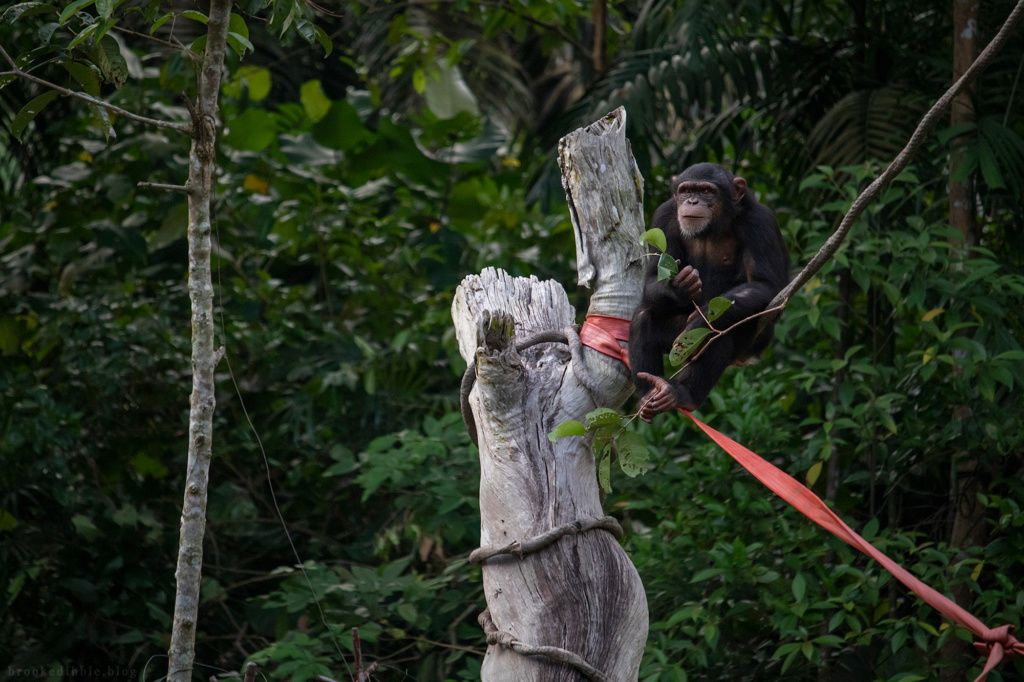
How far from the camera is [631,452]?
2346 mm

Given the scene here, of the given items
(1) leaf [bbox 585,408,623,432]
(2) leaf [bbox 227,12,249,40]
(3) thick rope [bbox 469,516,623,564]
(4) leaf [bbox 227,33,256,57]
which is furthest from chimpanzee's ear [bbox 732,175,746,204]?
(2) leaf [bbox 227,12,249,40]

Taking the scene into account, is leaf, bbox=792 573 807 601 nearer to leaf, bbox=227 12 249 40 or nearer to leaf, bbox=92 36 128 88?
leaf, bbox=227 12 249 40

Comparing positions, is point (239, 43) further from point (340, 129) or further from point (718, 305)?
point (340, 129)

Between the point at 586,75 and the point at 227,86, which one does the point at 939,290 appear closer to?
the point at 586,75

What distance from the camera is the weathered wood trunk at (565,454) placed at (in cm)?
229

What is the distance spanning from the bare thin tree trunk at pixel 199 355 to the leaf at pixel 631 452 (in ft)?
3.78

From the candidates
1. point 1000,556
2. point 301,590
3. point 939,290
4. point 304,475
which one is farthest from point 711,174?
point 304,475

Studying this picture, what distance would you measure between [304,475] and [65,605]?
150cm

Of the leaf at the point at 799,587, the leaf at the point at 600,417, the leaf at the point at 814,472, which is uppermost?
the leaf at the point at 600,417

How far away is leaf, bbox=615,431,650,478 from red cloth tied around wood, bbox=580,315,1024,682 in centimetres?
17

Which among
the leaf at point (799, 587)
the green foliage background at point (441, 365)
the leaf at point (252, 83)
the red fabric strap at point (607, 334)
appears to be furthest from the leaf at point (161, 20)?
the leaf at point (252, 83)

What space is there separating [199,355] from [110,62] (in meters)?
0.97

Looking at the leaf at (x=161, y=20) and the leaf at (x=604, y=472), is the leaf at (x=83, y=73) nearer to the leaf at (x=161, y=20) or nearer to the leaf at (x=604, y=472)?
the leaf at (x=161, y=20)

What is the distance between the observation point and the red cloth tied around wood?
1.78 meters
